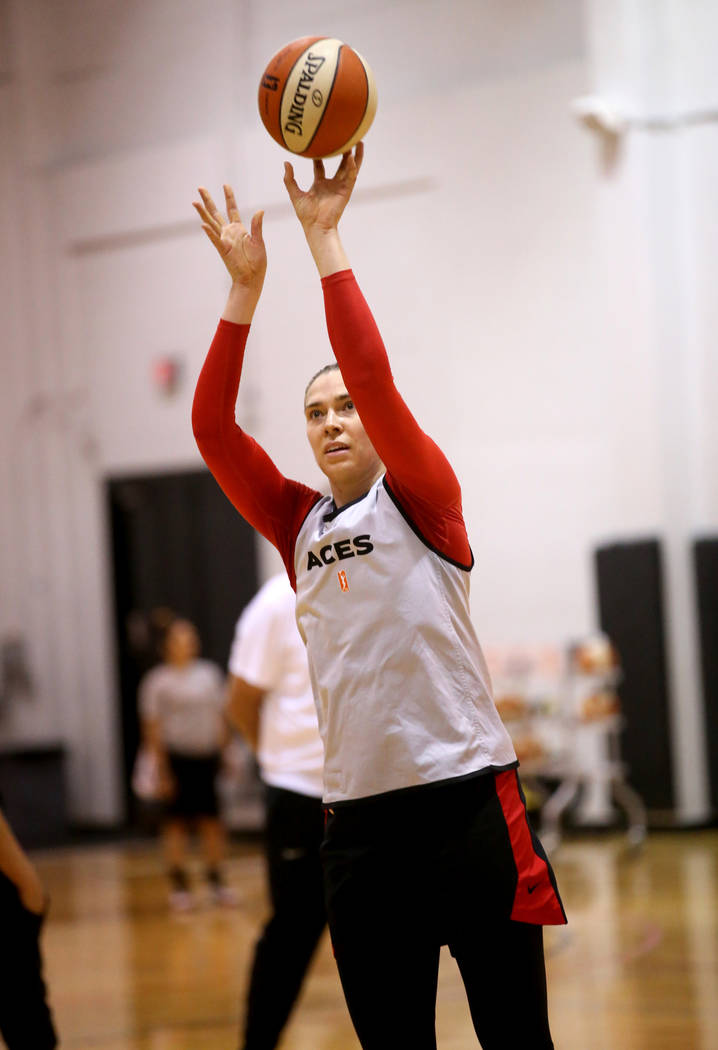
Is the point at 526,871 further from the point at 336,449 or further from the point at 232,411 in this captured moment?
the point at 232,411

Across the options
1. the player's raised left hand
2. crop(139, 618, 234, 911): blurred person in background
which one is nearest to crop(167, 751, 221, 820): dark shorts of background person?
crop(139, 618, 234, 911): blurred person in background

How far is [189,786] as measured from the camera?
7.66 meters

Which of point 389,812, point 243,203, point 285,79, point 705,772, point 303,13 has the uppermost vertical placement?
point 303,13

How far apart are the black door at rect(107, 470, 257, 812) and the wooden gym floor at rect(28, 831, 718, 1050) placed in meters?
2.28

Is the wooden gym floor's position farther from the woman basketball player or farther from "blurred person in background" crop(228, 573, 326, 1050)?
the woman basketball player

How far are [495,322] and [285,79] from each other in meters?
6.56

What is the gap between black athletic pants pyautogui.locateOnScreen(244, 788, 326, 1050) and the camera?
10.8 feet

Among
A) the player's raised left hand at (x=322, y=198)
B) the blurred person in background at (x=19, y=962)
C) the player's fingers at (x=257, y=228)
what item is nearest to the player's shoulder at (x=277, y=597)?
the blurred person in background at (x=19, y=962)

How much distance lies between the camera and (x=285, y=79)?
91.7 inches

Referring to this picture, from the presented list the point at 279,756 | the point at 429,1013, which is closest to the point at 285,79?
the point at 429,1013

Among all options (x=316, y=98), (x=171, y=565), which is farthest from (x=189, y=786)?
(x=316, y=98)

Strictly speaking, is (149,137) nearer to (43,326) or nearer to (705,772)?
(43,326)

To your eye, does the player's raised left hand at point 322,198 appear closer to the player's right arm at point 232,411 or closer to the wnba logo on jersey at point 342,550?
the player's right arm at point 232,411

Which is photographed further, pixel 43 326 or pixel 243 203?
pixel 43 326
